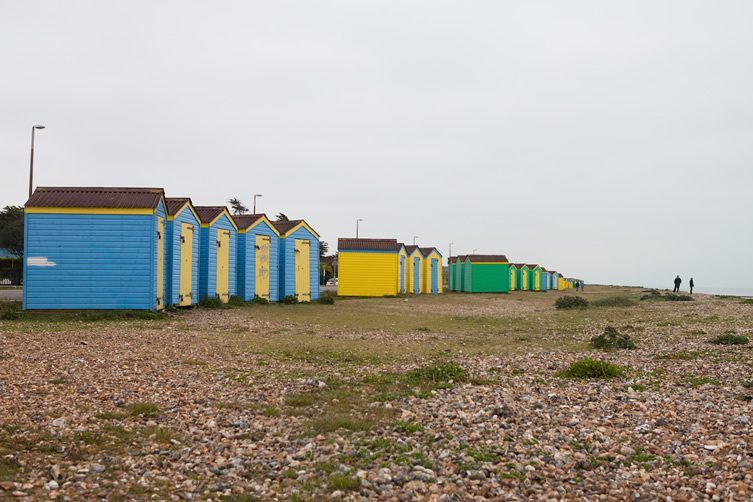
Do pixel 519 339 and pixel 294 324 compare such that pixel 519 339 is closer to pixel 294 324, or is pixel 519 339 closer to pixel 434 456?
pixel 294 324

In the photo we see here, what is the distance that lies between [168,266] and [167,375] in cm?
1615

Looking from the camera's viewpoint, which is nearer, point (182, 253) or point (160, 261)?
point (160, 261)

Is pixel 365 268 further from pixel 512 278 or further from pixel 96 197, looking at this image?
pixel 512 278

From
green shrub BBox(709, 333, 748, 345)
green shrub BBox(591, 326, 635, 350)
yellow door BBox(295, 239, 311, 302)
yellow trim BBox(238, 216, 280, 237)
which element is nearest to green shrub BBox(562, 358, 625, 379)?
green shrub BBox(591, 326, 635, 350)

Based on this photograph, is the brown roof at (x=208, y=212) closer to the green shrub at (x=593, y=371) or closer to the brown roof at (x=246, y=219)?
the brown roof at (x=246, y=219)

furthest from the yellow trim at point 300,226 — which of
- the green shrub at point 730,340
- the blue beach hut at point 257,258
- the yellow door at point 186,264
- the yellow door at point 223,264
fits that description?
the green shrub at point 730,340

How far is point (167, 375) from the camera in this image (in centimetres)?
1147

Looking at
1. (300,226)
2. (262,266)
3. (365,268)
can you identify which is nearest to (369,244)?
(365,268)

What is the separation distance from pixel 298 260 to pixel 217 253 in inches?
337

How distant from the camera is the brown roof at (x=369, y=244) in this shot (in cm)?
4931

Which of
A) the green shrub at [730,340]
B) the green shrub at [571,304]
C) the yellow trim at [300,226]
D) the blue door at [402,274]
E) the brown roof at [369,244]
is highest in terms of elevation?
the yellow trim at [300,226]

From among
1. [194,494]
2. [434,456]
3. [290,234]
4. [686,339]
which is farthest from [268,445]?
[290,234]

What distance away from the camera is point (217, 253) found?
31.2 metres

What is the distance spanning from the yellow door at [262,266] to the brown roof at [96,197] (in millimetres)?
11157
